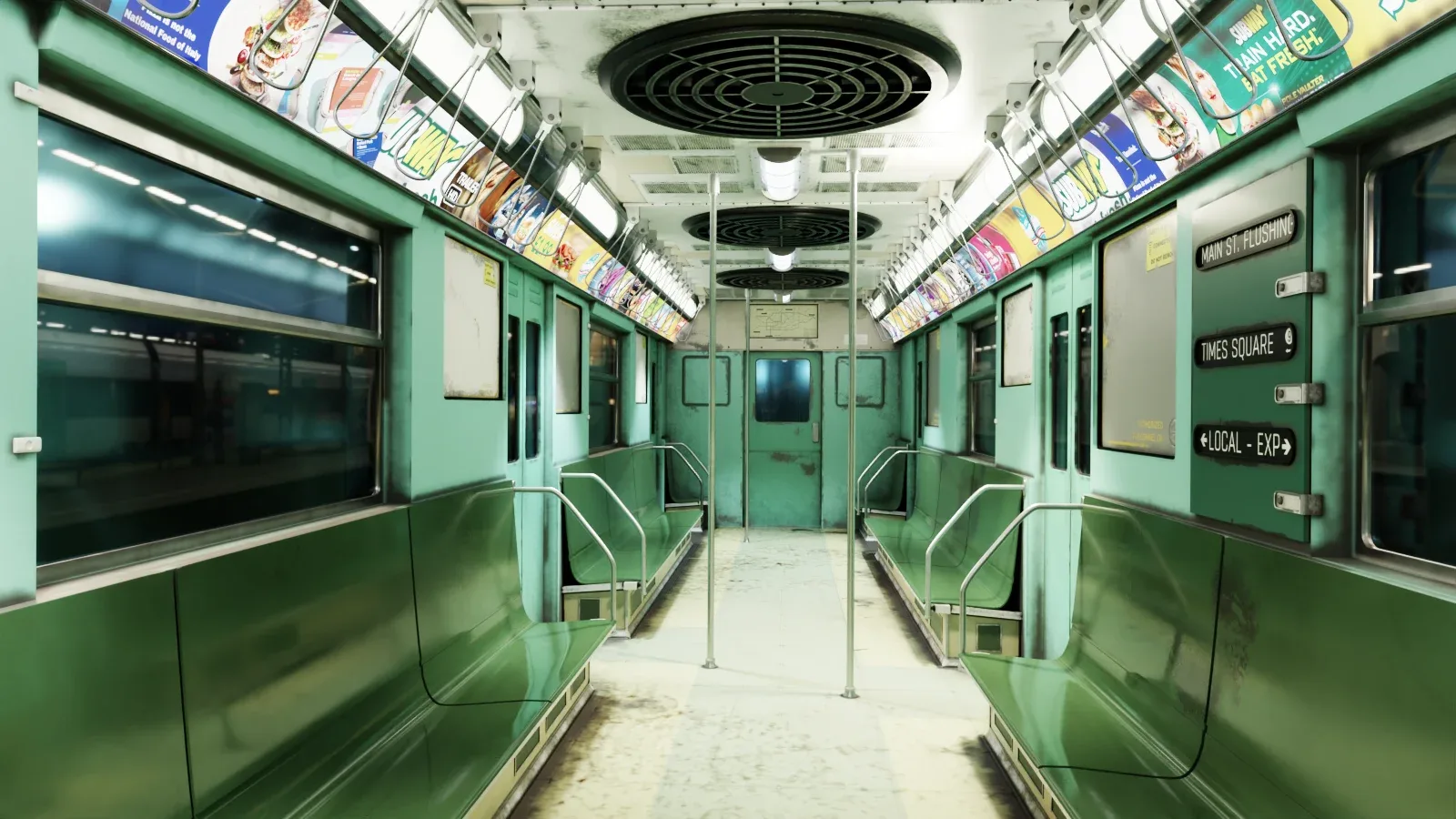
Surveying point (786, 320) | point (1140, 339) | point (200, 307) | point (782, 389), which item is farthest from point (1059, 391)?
point (782, 389)

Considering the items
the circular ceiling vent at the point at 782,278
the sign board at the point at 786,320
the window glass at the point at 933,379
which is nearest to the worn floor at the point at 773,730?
the window glass at the point at 933,379

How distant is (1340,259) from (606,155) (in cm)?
366

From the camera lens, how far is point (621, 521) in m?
7.05

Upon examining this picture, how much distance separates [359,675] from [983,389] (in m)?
5.49

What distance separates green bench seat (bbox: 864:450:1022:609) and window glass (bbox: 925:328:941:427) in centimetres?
48

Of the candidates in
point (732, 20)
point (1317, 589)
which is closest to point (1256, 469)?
point (1317, 589)

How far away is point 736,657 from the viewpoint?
4.85 meters

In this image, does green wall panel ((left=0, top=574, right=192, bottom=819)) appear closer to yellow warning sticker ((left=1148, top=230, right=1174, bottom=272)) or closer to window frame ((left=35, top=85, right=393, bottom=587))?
window frame ((left=35, top=85, right=393, bottom=587))

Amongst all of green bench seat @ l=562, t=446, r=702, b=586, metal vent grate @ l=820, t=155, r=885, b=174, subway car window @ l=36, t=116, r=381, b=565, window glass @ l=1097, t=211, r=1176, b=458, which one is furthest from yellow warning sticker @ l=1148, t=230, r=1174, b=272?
green bench seat @ l=562, t=446, r=702, b=586

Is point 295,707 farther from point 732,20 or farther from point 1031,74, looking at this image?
point 1031,74

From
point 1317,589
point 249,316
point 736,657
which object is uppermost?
point 249,316

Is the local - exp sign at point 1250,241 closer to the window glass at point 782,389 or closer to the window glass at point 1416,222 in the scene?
the window glass at point 1416,222

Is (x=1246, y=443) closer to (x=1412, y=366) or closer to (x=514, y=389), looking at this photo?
(x=1412, y=366)

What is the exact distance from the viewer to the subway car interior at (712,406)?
1.81 metres
